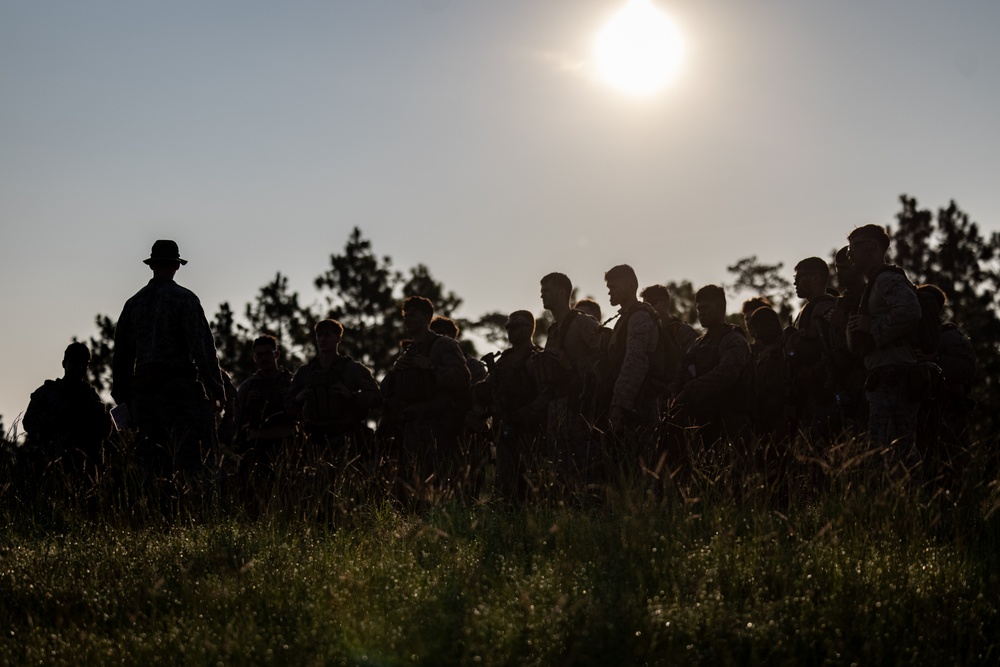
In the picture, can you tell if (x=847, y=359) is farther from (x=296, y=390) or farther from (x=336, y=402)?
(x=296, y=390)

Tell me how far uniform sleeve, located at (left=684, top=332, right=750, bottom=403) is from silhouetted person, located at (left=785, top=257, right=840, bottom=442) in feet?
1.81

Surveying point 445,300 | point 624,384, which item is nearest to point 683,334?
point 624,384

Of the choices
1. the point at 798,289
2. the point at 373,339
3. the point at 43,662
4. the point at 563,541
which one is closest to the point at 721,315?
the point at 798,289

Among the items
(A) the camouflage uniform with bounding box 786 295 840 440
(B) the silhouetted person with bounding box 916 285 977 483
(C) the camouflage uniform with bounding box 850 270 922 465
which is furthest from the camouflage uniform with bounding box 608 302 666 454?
(B) the silhouetted person with bounding box 916 285 977 483

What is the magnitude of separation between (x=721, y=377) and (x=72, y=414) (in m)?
6.28

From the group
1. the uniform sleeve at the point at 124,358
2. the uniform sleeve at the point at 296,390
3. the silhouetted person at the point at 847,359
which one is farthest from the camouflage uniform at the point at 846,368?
the uniform sleeve at the point at 124,358

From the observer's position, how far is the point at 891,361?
780 centimetres

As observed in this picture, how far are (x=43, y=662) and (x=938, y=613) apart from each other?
396 centimetres

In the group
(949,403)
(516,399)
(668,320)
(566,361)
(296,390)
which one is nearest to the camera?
(949,403)

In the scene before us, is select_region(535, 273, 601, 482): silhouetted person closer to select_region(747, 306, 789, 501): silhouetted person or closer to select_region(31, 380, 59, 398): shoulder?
select_region(747, 306, 789, 501): silhouetted person

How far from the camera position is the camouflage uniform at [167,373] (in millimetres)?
8727

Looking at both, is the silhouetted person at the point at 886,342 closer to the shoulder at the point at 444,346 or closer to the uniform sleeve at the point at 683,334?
the uniform sleeve at the point at 683,334

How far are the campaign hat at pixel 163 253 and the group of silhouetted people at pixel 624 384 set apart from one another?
0.6 inches

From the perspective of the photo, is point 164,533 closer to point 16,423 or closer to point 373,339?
point 16,423
